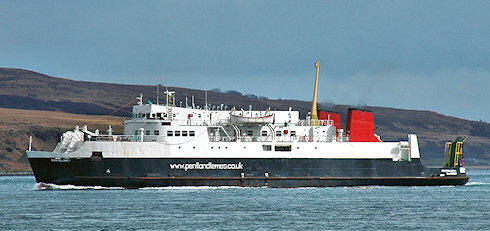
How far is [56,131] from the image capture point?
400ft

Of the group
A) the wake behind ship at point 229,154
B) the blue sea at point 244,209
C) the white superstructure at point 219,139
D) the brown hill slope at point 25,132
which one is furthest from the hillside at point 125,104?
the blue sea at point 244,209

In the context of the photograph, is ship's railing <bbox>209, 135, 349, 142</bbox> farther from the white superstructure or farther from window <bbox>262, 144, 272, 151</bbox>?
window <bbox>262, 144, 272, 151</bbox>

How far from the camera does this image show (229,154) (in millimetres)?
49219

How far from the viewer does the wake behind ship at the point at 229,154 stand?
158ft

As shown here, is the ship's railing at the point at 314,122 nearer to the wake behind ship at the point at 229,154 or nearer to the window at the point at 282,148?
the wake behind ship at the point at 229,154

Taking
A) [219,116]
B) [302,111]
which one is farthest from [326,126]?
[302,111]

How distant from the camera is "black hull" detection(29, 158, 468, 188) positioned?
158 feet

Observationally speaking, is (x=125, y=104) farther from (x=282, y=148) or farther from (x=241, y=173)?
(x=241, y=173)

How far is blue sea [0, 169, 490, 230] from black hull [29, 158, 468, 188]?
54cm

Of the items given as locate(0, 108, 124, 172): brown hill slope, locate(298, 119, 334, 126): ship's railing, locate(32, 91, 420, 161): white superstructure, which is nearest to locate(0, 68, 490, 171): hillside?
locate(0, 108, 124, 172): brown hill slope

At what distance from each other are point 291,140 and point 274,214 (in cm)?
1454

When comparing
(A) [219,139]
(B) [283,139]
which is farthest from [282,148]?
(A) [219,139]

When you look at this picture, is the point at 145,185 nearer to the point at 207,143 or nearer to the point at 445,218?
the point at 207,143

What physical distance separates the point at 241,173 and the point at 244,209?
1073 centimetres
